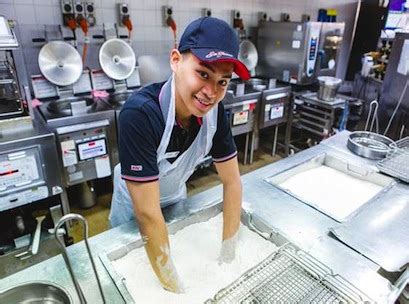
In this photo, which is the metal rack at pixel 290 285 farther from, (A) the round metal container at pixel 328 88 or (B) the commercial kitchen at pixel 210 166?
(A) the round metal container at pixel 328 88

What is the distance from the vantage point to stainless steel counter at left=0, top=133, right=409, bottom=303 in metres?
0.91

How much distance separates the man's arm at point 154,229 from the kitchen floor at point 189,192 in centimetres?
163

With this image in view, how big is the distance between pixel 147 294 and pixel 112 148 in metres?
1.75

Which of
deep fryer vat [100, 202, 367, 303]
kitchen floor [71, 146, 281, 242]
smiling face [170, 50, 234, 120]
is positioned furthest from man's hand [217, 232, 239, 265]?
kitchen floor [71, 146, 281, 242]

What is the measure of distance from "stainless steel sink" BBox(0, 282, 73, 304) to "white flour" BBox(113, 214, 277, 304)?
221 mm

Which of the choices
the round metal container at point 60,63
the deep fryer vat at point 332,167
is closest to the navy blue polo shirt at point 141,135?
the deep fryer vat at point 332,167

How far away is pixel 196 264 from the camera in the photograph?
117 centimetres

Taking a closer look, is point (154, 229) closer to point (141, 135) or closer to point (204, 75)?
point (141, 135)

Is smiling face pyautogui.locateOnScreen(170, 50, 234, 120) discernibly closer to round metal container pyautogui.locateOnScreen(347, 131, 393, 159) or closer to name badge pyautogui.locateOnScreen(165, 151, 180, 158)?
name badge pyautogui.locateOnScreen(165, 151, 180, 158)

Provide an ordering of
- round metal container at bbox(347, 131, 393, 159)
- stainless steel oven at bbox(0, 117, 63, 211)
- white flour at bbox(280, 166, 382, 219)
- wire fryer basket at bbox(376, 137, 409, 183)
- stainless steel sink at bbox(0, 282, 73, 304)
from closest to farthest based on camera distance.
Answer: stainless steel sink at bbox(0, 282, 73, 304)
white flour at bbox(280, 166, 382, 219)
wire fryer basket at bbox(376, 137, 409, 183)
round metal container at bbox(347, 131, 393, 159)
stainless steel oven at bbox(0, 117, 63, 211)

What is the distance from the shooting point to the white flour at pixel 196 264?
3.34 ft

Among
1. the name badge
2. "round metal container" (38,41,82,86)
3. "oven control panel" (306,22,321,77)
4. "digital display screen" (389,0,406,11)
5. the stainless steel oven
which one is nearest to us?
the name badge

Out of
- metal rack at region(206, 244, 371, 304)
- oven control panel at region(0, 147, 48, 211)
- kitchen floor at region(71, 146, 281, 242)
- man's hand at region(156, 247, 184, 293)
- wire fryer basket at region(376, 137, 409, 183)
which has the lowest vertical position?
kitchen floor at region(71, 146, 281, 242)

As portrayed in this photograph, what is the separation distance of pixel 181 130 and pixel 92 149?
1.51 m
